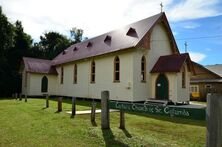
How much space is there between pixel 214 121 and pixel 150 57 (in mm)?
17457

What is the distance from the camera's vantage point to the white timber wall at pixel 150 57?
68.8 feet

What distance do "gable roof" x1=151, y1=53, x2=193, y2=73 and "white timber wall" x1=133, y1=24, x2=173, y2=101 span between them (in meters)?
0.55

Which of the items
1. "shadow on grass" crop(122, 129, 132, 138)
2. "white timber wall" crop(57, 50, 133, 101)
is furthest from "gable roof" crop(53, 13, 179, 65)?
"shadow on grass" crop(122, 129, 132, 138)

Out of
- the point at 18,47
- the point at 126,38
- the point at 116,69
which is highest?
the point at 18,47

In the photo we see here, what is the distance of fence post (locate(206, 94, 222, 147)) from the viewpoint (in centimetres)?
505

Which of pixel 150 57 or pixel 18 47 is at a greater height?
pixel 18 47

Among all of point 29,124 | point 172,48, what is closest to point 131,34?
point 172,48

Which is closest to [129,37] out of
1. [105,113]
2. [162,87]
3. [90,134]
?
[162,87]

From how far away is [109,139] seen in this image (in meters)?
8.27

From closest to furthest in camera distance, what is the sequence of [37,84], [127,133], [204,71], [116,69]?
[127,133], [116,69], [37,84], [204,71]

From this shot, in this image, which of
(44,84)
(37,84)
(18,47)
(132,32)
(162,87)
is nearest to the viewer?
(162,87)

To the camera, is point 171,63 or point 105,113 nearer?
point 105,113

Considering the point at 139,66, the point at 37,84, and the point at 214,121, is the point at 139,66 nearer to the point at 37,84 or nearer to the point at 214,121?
the point at 214,121

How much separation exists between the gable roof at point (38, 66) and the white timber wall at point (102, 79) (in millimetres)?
3393
